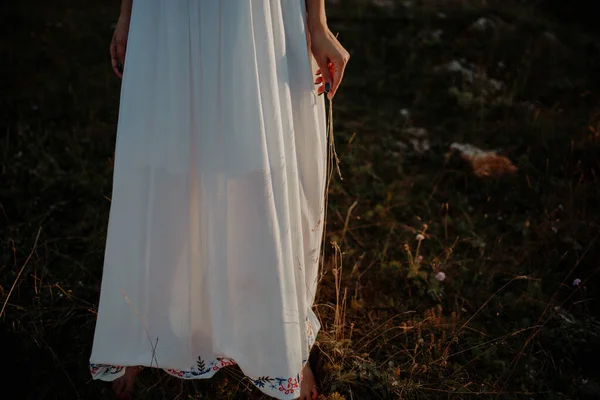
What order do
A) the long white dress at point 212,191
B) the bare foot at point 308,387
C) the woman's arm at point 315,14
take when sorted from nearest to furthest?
the long white dress at point 212,191 → the woman's arm at point 315,14 → the bare foot at point 308,387

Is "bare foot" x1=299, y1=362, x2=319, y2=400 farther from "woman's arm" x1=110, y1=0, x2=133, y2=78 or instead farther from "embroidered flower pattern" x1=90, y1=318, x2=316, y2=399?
"woman's arm" x1=110, y1=0, x2=133, y2=78

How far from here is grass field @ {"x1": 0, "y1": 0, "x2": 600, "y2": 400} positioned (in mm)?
2256

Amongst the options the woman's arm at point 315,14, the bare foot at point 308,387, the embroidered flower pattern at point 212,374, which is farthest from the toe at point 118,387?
the woman's arm at point 315,14

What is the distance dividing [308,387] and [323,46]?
111 centimetres

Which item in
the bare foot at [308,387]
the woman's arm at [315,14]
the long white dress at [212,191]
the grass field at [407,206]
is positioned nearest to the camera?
the long white dress at [212,191]

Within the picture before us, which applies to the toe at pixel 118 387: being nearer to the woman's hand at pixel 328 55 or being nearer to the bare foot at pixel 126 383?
the bare foot at pixel 126 383

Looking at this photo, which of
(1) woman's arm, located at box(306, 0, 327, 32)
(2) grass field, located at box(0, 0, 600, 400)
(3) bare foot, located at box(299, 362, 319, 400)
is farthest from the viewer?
(2) grass field, located at box(0, 0, 600, 400)

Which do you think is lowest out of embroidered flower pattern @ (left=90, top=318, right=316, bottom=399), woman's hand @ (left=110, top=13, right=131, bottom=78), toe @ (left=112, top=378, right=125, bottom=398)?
toe @ (left=112, top=378, right=125, bottom=398)

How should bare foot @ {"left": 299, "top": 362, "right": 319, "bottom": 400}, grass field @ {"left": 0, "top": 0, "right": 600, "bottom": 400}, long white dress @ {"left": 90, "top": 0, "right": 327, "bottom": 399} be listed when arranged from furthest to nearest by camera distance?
grass field @ {"left": 0, "top": 0, "right": 600, "bottom": 400}, bare foot @ {"left": 299, "top": 362, "right": 319, "bottom": 400}, long white dress @ {"left": 90, "top": 0, "right": 327, "bottom": 399}

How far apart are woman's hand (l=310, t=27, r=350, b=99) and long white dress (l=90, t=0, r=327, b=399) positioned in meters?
0.04

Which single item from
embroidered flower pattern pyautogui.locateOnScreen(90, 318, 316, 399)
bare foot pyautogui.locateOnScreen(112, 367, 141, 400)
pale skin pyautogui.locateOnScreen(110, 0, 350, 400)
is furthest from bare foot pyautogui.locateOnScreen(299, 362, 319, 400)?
pale skin pyautogui.locateOnScreen(110, 0, 350, 400)

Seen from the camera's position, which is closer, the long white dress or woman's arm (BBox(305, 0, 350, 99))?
the long white dress

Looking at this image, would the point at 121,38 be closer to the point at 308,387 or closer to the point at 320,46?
the point at 320,46

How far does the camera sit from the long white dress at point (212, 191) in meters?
1.64
